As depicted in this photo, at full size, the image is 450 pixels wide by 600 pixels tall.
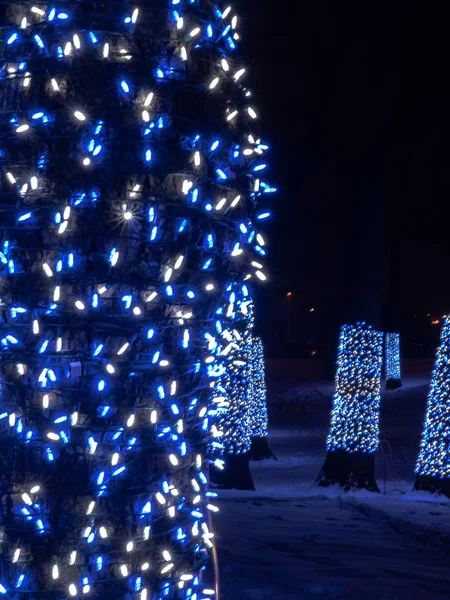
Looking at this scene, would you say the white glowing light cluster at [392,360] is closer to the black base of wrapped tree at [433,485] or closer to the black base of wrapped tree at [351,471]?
the black base of wrapped tree at [351,471]

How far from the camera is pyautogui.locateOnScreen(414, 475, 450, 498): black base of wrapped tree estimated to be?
9.96m

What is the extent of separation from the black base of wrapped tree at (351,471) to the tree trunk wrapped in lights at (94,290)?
28.1 ft

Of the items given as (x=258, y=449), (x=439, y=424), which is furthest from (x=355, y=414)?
(x=258, y=449)

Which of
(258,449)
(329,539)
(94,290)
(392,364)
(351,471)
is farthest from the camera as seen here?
(392,364)

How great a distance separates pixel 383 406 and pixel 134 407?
2043 centimetres

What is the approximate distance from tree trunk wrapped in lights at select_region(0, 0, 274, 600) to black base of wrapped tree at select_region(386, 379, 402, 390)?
79.9 ft

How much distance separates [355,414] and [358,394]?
31cm

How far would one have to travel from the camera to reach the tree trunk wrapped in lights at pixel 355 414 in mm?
11094

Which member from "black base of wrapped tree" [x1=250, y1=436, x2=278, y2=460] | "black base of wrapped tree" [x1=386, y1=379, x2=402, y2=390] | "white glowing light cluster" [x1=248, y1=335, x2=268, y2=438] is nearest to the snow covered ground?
"black base of wrapped tree" [x1=250, y1=436, x2=278, y2=460]

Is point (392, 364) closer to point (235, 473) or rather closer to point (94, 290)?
point (235, 473)

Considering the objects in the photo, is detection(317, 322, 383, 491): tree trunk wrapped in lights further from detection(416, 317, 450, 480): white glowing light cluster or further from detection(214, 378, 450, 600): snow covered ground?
detection(416, 317, 450, 480): white glowing light cluster

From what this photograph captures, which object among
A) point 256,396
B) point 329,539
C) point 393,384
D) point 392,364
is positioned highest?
point 392,364

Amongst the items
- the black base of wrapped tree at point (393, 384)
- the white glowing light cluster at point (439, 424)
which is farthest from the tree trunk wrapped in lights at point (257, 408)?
the black base of wrapped tree at point (393, 384)

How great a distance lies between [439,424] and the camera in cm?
1001
